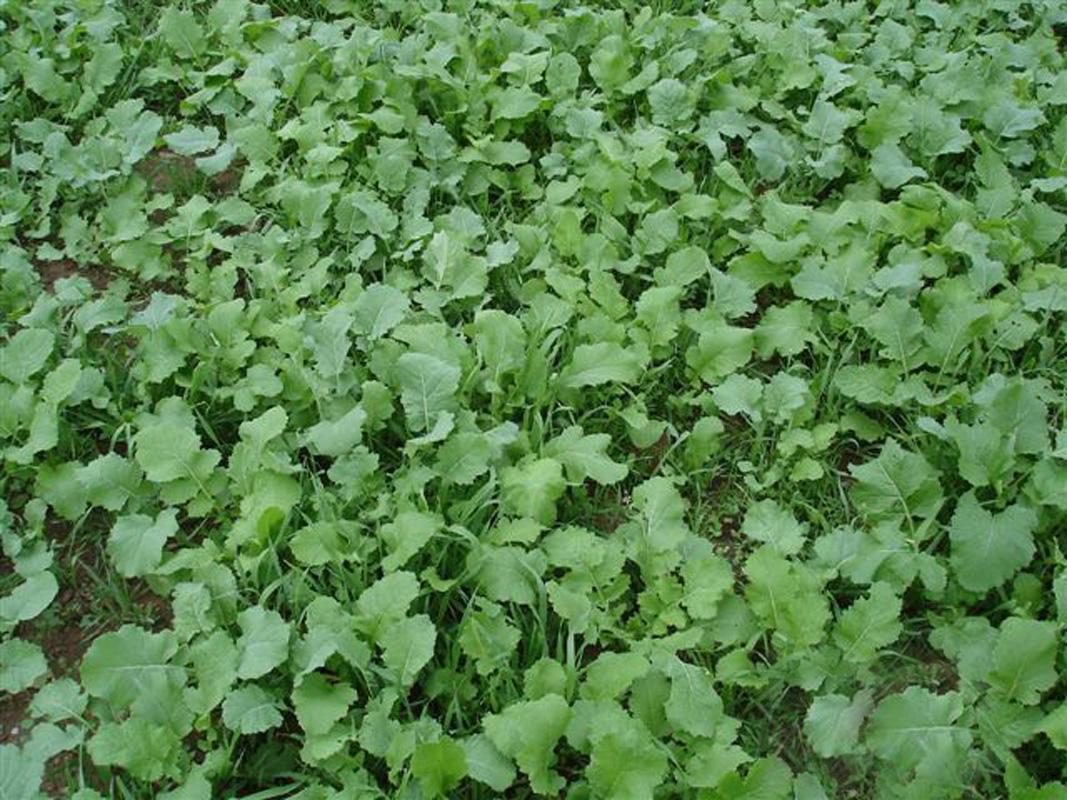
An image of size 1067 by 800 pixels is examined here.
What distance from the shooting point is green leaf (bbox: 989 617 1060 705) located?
2156 millimetres

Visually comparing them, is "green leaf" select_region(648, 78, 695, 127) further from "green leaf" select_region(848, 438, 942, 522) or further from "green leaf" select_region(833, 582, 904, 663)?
"green leaf" select_region(833, 582, 904, 663)

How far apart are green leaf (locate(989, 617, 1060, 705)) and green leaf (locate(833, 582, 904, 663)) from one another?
211mm

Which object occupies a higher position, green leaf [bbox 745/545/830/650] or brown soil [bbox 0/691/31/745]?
green leaf [bbox 745/545/830/650]

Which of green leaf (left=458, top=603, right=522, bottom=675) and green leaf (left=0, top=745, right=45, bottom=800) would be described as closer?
green leaf (left=0, top=745, right=45, bottom=800)

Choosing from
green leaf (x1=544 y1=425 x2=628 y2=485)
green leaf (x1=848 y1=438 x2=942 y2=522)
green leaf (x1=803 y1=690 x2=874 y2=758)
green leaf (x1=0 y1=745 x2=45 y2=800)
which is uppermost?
green leaf (x1=848 y1=438 x2=942 y2=522)

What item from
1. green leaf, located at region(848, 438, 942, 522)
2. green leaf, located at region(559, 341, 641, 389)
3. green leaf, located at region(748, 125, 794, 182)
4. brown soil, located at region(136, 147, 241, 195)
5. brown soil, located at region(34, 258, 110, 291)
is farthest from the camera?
brown soil, located at region(136, 147, 241, 195)

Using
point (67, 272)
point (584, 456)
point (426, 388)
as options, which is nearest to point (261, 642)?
point (426, 388)

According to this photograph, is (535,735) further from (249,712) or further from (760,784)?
(249,712)

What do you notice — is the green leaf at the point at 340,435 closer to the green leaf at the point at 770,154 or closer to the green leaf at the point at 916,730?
the green leaf at the point at 916,730

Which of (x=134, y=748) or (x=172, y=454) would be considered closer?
(x=134, y=748)

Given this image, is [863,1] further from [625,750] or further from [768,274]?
[625,750]

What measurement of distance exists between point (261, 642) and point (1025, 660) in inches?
64.2

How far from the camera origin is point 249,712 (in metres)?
2.14

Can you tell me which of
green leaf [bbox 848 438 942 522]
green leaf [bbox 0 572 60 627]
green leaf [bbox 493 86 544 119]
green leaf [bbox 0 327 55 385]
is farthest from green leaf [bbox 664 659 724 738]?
green leaf [bbox 493 86 544 119]
